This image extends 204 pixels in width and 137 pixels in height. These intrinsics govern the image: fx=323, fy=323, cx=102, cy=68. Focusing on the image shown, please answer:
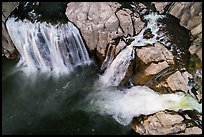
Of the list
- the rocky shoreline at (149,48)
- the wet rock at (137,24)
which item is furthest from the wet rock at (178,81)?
the wet rock at (137,24)

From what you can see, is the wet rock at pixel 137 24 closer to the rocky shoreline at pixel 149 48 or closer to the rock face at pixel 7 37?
the rocky shoreline at pixel 149 48

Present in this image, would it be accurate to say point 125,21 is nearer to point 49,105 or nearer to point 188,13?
point 188,13

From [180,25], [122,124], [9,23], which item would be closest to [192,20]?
[180,25]

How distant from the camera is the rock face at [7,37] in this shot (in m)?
13.1

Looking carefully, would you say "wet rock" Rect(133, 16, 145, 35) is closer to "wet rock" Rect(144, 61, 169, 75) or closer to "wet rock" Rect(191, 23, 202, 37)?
"wet rock" Rect(144, 61, 169, 75)

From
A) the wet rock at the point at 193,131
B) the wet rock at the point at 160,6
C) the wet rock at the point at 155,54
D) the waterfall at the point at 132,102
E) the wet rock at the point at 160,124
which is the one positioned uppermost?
the wet rock at the point at 160,6

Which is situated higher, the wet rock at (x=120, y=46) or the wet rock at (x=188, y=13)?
the wet rock at (x=188, y=13)

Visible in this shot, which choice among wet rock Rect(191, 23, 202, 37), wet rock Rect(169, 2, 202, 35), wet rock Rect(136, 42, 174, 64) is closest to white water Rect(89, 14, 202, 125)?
wet rock Rect(136, 42, 174, 64)

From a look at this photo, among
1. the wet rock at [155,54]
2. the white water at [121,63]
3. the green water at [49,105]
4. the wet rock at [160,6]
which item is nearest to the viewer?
the green water at [49,105]

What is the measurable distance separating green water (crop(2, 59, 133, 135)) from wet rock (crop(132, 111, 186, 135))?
45 centimetres

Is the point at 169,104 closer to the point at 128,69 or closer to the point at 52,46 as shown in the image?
the point at 128,69

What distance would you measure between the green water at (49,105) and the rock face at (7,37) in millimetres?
378

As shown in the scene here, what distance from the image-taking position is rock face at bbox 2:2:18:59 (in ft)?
42.9

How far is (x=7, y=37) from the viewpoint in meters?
13.3
